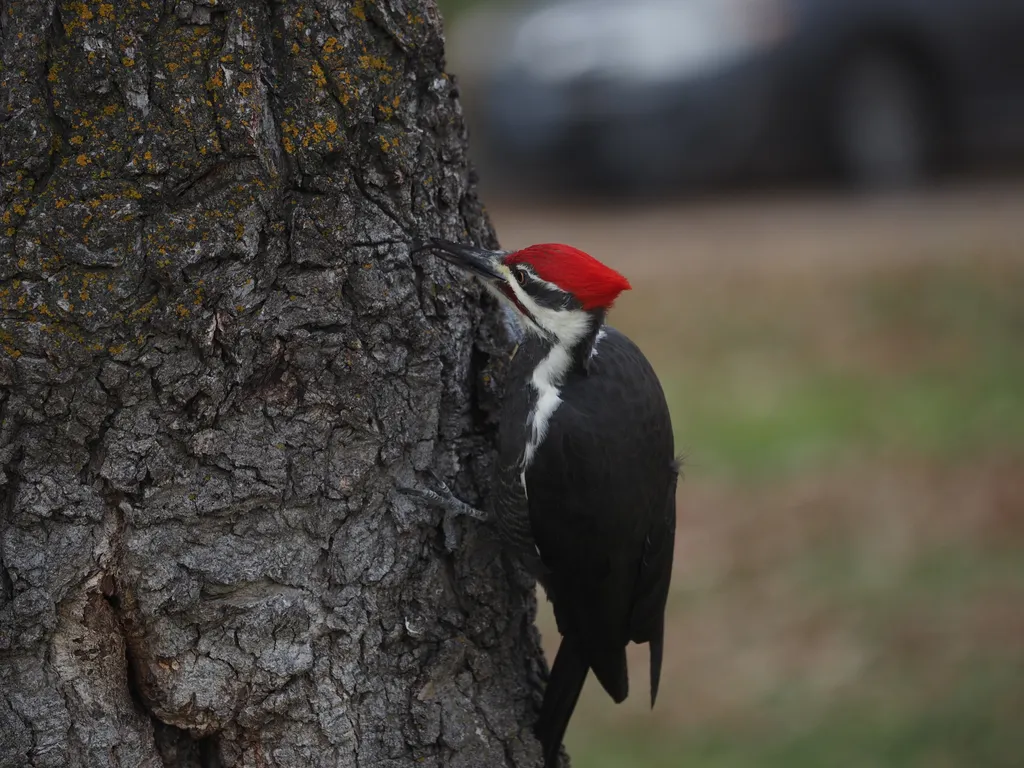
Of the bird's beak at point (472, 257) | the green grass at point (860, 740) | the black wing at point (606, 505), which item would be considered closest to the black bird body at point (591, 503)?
the black wing at point (606, 505)

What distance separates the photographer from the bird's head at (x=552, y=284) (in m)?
2.74

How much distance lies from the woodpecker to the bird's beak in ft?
0.08

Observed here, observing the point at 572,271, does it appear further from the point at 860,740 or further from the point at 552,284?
the point at 860,740

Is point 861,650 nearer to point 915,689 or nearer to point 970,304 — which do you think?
point 915,689

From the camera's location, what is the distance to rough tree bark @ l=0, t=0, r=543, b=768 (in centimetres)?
220

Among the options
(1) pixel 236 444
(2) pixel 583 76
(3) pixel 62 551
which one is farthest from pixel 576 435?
(2) pixel 583 76

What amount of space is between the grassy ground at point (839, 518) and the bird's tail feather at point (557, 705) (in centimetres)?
182

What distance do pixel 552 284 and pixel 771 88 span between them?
7300 mm

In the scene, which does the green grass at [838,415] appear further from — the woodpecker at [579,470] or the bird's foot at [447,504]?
the bird's foot at [447,504]

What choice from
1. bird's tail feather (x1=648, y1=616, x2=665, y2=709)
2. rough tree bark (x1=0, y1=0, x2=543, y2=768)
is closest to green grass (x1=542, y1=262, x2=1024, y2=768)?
bird's tail feather (x1=648, y1=616, x2=665, y2=709)

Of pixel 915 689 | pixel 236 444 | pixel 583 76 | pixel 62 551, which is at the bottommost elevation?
pixel 915 689

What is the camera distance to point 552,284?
9.48 feet

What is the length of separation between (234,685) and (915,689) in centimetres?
308

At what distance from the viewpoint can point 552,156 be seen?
10.3 m
